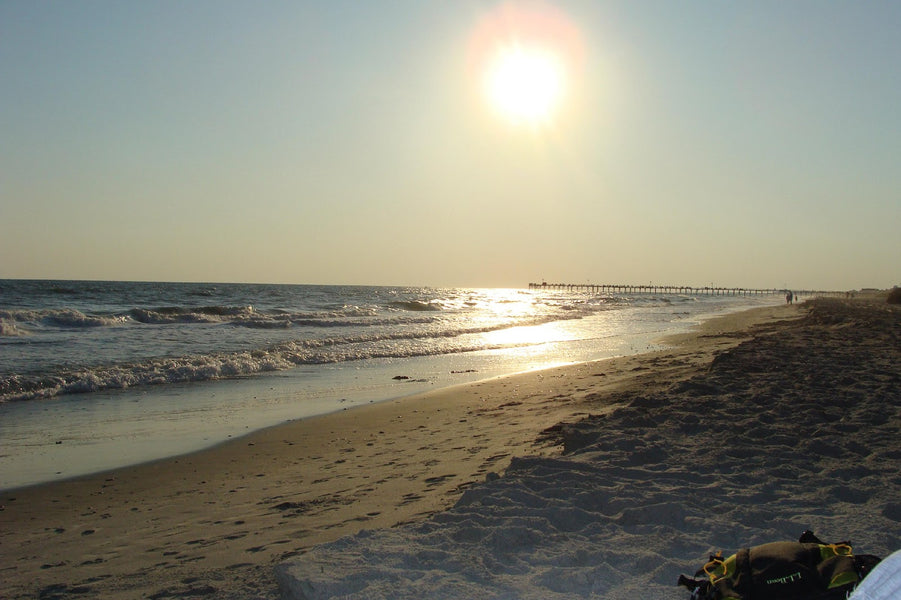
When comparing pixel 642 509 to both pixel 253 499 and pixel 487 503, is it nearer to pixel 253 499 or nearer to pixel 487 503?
pixel 487 503

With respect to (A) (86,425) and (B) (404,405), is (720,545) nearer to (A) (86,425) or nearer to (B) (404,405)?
(B) (404,405)

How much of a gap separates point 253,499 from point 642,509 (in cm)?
373

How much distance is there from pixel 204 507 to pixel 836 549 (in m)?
5.19

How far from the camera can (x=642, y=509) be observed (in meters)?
4.54

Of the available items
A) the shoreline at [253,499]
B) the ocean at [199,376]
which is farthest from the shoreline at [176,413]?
the shoreline at [253,499]

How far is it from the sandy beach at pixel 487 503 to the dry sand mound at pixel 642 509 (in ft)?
0.06

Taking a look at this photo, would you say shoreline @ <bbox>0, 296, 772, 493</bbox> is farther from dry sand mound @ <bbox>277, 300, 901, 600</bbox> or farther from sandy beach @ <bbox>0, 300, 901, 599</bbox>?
dry sand mound @ <bbox>277, 300, 901, 600</bbox>

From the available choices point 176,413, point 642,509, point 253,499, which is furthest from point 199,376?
point 642,509

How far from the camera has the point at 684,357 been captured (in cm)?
1653

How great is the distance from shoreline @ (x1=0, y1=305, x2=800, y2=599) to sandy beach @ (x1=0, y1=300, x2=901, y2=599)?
0.09ft

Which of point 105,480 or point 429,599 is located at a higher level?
point 429,599

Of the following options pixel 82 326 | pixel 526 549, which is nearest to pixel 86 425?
pixel 526 549

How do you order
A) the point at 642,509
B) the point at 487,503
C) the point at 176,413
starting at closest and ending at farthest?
the point at 642,509 < the point at 487,503 < the point at 176,413

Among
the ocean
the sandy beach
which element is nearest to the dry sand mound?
the sandy beach
